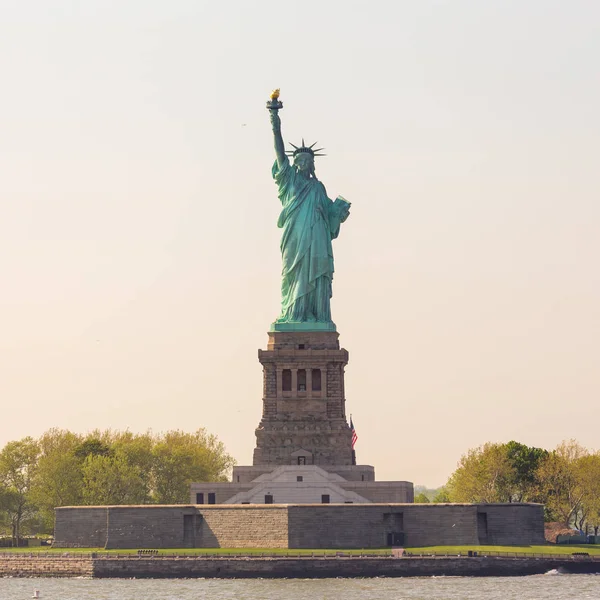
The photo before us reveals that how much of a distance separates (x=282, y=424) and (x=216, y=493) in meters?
7.05

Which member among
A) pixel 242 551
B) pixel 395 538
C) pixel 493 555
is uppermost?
pixel 395 538

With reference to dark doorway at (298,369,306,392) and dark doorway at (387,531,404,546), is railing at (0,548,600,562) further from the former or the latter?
dark doorway at (298,369,306,392)

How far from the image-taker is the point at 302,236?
105750 millimetres

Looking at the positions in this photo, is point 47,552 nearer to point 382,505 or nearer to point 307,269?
point 382,505

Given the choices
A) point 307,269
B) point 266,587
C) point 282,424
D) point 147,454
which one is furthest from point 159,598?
point 147,454

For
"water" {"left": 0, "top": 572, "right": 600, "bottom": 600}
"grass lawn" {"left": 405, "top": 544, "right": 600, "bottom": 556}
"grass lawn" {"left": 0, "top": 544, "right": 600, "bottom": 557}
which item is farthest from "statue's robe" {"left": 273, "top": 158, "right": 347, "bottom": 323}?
"water" {"left": 0, "top": 572, "right": 600, "bottom": 600}

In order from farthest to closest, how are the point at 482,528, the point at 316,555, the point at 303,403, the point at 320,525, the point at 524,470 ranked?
the point at 524,470
the point at 303,403
the point at 482,528
the point at 320,525
the point at 316,555

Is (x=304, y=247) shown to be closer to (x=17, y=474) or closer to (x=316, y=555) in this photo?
(x=316, y=555)

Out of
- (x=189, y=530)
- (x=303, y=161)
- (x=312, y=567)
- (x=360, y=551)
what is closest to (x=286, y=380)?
(x=189, y=530)

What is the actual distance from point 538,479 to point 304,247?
2729 centimetres

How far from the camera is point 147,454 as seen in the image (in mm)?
119500

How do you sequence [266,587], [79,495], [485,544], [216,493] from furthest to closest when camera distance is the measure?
[79,495] → [216,493] → [485,544] → [266,587]

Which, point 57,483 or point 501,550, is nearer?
point 501,550

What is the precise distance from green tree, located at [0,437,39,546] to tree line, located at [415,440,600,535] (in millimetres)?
33858
